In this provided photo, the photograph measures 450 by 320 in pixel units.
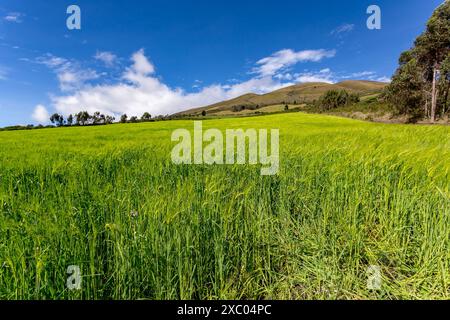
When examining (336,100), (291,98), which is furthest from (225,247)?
(291,98)

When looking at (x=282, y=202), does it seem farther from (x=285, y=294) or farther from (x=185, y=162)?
(x=185, y=162)

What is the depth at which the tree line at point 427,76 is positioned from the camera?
89.9 feet

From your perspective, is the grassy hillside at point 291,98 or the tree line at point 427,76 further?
the grassy hillside at point 291,98

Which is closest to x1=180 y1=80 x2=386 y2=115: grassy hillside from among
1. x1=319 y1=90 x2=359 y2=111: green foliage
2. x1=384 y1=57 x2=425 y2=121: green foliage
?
x1=319 y1=90 x2=359 y2=111: green foliage

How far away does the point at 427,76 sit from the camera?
31391mm

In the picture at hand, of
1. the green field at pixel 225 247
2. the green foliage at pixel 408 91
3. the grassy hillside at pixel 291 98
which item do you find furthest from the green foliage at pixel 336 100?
the green field at pixel 225 247

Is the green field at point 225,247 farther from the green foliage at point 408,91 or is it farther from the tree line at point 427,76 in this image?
the green foliage at point 408,91

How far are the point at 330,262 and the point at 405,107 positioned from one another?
41.0 meters

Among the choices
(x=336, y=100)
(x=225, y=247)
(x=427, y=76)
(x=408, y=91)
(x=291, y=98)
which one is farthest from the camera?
(x=291, y=98)

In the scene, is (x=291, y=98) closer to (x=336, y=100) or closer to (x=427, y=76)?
(x=336, y=100)

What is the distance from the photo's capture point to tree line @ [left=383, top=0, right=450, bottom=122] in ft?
89.9

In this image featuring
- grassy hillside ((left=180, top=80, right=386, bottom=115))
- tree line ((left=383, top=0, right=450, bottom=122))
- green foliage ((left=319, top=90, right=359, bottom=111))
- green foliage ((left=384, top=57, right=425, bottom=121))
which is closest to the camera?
tree line ((left=383, top=0, right=450, bottom=122))

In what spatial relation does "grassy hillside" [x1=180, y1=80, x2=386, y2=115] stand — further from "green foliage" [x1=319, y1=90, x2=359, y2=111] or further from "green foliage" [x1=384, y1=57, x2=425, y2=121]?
"green foliage" [x1=384, y1=57, x2=425, y2=121]
